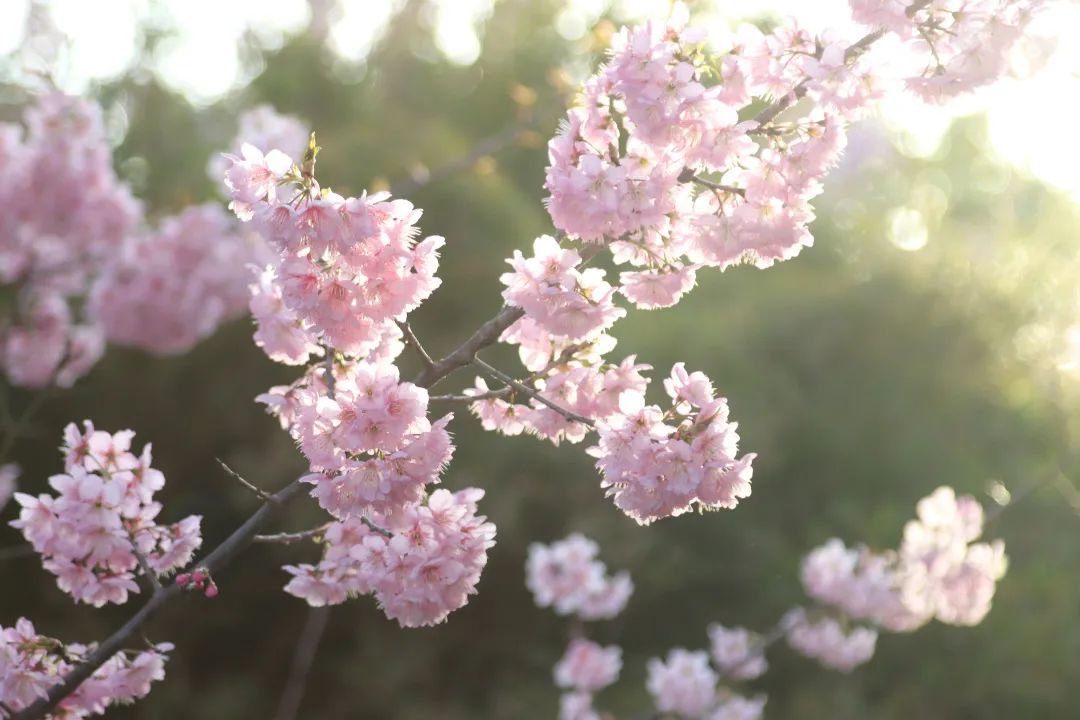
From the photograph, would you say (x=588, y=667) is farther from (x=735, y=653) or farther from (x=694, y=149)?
(x=694, y=149)

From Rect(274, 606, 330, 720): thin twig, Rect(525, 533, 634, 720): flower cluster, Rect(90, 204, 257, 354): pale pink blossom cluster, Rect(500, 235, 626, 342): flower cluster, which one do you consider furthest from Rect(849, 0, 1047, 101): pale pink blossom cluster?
Rect(274, 606, 330, 720): thin twig

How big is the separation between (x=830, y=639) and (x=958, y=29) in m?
2.98

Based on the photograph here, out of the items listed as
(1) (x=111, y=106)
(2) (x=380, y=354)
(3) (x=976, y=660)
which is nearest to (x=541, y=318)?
(2) (x=380, y=354)

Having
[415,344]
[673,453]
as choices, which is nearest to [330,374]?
[415,344]

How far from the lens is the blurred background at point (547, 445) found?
546 cm

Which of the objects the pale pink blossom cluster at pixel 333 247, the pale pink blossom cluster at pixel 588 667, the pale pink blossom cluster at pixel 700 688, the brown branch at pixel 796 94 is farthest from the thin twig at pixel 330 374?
the pale pink blossom cluster at pixel 588 667

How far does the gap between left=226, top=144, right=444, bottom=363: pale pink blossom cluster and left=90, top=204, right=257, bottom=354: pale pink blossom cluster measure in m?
3.16

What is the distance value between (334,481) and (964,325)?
7.05 m

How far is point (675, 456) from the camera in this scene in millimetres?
1712

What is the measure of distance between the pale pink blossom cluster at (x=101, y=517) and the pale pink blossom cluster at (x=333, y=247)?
0.49 meters

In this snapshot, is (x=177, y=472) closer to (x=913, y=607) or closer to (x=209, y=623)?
(x=209, y=623)

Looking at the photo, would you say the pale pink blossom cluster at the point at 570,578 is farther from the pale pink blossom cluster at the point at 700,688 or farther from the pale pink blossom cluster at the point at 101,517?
the pale pink blossom cluster at the point at 101,517

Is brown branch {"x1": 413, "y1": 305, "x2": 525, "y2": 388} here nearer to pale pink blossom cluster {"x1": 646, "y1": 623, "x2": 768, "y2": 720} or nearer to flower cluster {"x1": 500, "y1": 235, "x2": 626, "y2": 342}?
flower cluster {"x1": 500, "y1": 235, "x2": 626, "y2": 342}

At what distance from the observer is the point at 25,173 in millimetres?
4543
